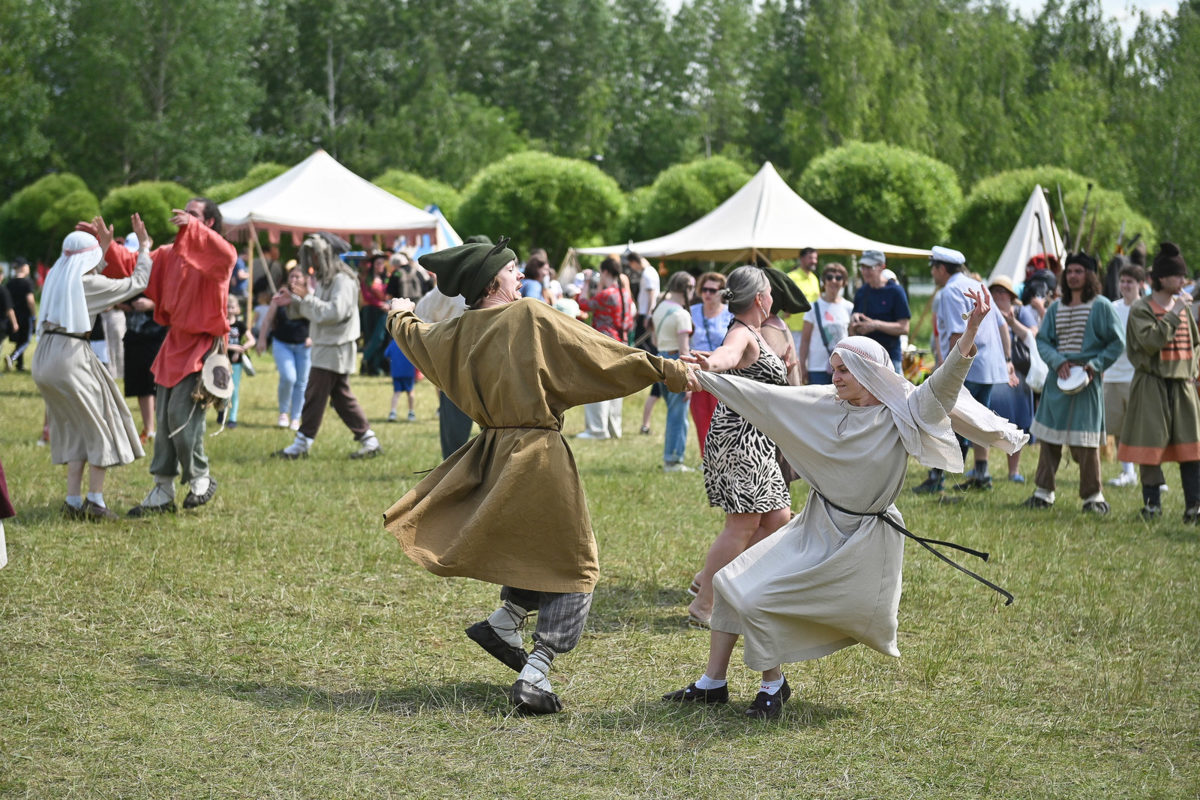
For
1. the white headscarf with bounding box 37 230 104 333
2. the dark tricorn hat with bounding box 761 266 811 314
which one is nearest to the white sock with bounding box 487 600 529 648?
the dark tricorn hat with bounding box 761 266 811 314

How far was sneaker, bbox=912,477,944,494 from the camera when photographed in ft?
33.8

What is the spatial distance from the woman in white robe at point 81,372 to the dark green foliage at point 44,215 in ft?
113

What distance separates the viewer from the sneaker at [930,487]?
10305 millimetres

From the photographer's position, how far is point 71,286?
7.90 m

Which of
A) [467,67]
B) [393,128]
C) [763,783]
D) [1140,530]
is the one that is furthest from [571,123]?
[763,783]

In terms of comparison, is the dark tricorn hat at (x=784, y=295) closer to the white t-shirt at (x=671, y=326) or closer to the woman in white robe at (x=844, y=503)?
the woman in white robe at (x=844, y=503)

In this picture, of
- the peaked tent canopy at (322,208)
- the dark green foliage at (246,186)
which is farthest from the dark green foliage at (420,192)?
the peaked tent canopy at (322,208)

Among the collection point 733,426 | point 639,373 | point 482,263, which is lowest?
point 733,426

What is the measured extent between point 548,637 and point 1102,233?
2361 cm

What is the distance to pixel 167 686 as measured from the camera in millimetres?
5094

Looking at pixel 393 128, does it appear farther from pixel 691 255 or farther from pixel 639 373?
pixel 639 373

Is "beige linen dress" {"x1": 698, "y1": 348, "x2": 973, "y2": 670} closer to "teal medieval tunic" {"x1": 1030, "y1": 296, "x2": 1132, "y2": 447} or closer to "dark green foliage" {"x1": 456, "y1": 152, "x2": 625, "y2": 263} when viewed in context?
"teal medieval tunic" {"x1": 1030, "y1": 296, "x2": 1132, "y2": 447}

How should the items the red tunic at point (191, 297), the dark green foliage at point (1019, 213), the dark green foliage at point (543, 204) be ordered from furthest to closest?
1. the dark green foliage at point (543, 204)
2. the dark green foliage at point (1019, 213)
3. the red tunic at point (191, 297)

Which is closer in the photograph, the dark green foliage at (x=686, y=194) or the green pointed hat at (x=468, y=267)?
the green pointed hat at (x=468, y=267)
